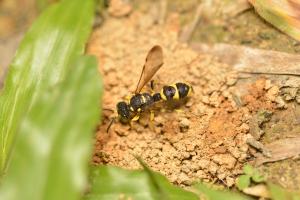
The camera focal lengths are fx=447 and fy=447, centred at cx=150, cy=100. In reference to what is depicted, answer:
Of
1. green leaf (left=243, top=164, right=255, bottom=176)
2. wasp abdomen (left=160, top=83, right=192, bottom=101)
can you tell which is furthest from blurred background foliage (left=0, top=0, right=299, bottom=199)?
wasp abdomen (left=160, top=83, right=192, bottom=101)

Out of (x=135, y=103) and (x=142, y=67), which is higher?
(x=142, y=67)

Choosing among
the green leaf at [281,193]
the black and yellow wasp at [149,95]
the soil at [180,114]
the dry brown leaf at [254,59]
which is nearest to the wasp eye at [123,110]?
the black and yellow wasp at [149,95]

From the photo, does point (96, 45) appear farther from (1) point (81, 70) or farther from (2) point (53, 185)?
(2) point (53, 185)

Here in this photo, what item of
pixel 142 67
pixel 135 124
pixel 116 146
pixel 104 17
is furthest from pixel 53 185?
pixel 104 17

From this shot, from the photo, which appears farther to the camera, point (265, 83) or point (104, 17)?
point (104, 17)

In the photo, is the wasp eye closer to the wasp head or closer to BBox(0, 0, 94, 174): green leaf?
the wasp head

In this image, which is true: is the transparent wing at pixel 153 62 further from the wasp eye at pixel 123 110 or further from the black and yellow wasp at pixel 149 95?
the wasp eye at pixel 123 110

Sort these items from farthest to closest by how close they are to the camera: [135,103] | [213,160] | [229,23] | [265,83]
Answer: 1. [229,23]
2. [135,103]
3. [265,83]
4. [213,160]
